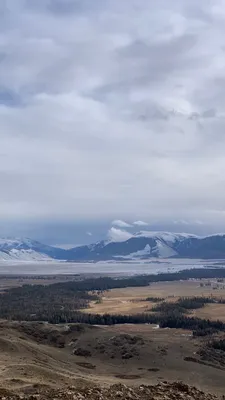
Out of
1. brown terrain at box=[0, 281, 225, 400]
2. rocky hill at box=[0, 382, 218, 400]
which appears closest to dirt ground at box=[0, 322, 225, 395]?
brown terrain at box=[0, 281, 225, 400]

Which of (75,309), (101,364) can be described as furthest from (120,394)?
(75,309)

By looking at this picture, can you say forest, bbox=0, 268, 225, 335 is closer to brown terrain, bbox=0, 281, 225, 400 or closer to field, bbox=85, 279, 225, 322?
field, bbox=85, 279, 225, 322

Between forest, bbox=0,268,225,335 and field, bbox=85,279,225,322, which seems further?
field, bbox=85,279,225,322

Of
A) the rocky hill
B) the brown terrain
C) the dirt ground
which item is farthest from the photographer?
the dirt ground

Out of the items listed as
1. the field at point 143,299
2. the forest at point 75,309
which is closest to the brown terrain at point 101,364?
the forest at point 75,309

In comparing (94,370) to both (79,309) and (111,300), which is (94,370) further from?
(111,300)

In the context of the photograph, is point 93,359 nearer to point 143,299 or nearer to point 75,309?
point 75,309

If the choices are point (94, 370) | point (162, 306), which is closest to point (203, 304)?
point (162, 306)
